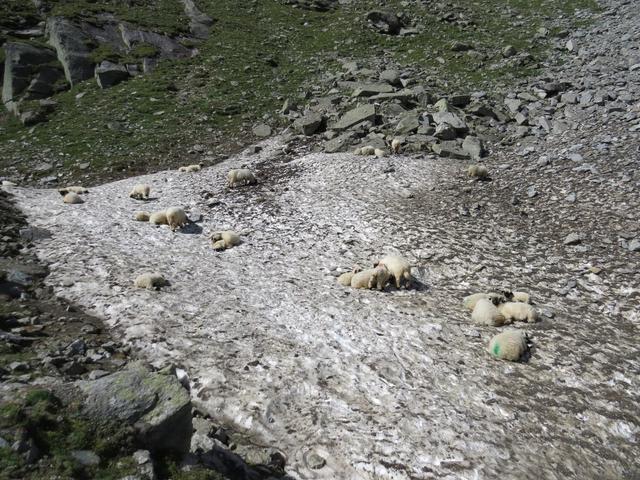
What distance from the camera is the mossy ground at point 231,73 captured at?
23.4 meters

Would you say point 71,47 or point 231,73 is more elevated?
point 71,47

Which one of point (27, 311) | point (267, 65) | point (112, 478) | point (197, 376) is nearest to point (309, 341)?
point (197, 376)

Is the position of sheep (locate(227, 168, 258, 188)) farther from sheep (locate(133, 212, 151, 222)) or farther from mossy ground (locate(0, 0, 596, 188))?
mossy ground (locate(0, 0, 596, 188))

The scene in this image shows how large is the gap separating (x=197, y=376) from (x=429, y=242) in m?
8.29

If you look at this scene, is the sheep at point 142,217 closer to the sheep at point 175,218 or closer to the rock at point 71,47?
the sheep at point 175,218

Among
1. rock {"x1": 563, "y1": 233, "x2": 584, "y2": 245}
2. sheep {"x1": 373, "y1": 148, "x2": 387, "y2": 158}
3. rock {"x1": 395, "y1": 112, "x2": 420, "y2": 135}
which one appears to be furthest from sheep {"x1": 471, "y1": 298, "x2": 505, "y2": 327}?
rock {"x1": 395, "y1": 112, "x2": 420, "y2": 135}

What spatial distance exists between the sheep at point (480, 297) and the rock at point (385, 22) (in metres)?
34.7

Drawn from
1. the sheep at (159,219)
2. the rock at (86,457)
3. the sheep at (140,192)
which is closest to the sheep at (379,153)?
the sheep at (159,219)

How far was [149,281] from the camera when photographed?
1020 cm

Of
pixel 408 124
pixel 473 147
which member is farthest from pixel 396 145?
pixel 473 147

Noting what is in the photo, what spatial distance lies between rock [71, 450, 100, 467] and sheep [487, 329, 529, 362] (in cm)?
715

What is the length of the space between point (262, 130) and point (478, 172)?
1352cm

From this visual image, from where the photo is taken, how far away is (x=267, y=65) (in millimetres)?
34719

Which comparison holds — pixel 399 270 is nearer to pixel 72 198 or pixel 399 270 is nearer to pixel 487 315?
pixel 487 315
